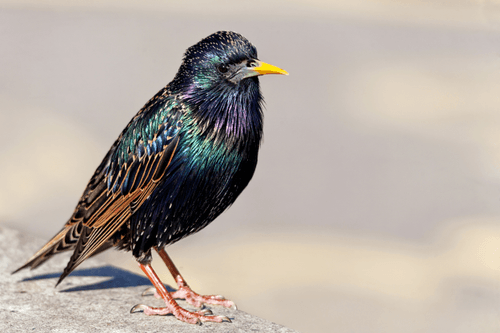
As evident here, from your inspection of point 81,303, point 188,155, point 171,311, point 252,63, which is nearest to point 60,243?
point 81,303

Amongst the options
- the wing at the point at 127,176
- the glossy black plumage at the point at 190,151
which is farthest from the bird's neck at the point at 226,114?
the wing at the point at 127,176

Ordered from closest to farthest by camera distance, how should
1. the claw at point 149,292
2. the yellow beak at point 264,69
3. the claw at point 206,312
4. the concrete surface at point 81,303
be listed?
the yellow beak at point 264,69
the concrete surface at point 81,303
the claw at point 206,312
the claw at point 149,292

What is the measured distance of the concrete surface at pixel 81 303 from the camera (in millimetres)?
3863

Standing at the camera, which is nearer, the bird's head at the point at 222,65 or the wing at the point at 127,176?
the bird's head at the point at 222,65

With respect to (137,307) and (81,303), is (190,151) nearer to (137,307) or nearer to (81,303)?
(137,307)

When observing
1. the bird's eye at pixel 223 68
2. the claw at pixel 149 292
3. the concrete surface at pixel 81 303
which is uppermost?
the bird's eye at pixel 223 68

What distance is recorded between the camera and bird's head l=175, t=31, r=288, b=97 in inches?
146

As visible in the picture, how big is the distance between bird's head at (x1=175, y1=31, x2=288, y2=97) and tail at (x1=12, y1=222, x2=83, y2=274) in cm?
127

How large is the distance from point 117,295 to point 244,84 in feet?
5.99

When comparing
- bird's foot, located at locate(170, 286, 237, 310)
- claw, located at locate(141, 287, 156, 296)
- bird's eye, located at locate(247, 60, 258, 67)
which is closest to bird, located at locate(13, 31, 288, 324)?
bird's eye, located at locate(247, 60, 258, 67)

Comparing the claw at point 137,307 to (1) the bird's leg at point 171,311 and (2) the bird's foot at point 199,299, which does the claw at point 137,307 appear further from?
(2) the bird's foot at point 199,299

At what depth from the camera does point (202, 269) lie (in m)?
7.68

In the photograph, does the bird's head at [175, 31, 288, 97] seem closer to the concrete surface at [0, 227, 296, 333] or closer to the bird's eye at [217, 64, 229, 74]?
the bird's eye at [217, 64, 229, 74]

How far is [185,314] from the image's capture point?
3955mm
